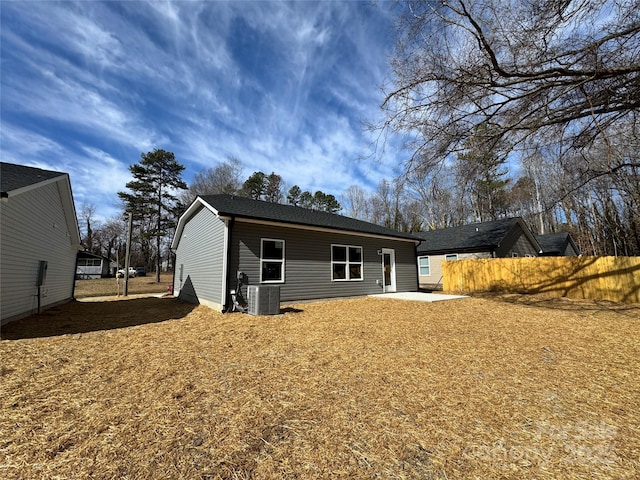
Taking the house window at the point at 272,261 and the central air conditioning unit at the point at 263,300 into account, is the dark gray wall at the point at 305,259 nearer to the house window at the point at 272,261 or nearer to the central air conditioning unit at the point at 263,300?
the house window at the point at 272,261

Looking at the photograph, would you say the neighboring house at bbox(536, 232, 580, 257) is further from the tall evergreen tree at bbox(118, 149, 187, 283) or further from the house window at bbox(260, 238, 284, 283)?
the tall evergreen tree at bbox(118, 149, 187, 283)

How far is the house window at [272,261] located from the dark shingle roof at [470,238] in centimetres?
1002

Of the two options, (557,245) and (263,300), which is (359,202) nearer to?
(557,245)

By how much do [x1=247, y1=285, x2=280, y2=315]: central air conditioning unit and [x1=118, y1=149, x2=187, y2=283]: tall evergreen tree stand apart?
22.7 metres

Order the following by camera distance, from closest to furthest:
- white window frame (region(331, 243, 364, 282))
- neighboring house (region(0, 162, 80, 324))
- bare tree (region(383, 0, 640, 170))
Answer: bare tree (region(383, 0, 640, 170))
neighboring house (region(0, 162, 80, 324))
white window frame (region(331, 243, 364, 282))

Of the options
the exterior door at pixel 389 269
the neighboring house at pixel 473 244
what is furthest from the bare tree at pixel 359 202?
the exterior door at pixel 389 269

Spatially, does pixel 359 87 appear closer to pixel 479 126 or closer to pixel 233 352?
pixel 479 126

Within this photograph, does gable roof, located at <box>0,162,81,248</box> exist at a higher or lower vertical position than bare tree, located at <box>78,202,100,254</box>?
lower

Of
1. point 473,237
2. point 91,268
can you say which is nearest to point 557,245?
point 473,237

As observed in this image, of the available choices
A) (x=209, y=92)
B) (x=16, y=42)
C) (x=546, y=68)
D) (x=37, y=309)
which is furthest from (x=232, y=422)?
(x=209, y=92)

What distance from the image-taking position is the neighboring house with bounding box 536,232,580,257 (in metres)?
22.6

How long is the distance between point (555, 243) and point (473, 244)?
11997 mm

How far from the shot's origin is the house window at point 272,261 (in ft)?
29.7

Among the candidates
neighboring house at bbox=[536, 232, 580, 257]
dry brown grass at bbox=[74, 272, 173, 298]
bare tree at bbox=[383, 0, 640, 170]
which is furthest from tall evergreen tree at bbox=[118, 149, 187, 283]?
neighboring house at bbox=[536, 232, 580, 257]
